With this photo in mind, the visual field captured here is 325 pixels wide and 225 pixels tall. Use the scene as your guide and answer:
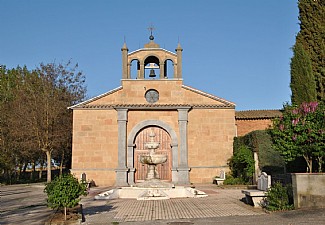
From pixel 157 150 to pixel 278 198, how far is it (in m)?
12.6

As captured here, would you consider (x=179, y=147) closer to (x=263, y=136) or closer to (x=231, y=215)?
(x=263, y=136)

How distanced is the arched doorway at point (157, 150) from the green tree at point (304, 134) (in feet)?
35.8

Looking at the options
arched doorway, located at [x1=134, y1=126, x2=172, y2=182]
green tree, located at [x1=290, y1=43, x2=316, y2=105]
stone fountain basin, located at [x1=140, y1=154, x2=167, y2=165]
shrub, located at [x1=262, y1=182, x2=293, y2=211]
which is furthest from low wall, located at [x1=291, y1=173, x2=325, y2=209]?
arched doorway, located at [x1=134, y1=126, x2=172, y2=182]

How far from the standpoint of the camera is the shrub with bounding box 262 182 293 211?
10930 mm

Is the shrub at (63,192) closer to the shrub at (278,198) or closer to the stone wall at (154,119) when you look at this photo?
the shrub at (278,198)

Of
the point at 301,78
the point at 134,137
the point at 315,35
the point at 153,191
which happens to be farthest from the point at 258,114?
the point at 153,191

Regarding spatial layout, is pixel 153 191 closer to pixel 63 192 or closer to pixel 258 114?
pixel 63 192

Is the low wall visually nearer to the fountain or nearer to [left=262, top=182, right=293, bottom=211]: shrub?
[left=262, top=182, right=293, bottom=211]: shrub

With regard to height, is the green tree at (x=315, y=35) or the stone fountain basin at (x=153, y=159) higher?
the green tree at (x=315, y=35)

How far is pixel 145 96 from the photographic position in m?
23.5

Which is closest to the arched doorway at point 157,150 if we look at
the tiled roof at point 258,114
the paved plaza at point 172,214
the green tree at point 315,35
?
the tiled roof at point 258,114

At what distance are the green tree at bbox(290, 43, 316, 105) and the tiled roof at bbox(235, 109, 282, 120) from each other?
22.4 ft

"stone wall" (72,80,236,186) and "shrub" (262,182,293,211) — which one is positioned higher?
"stone wall" (72,80,236,186)

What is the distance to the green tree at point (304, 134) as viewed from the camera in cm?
1192
